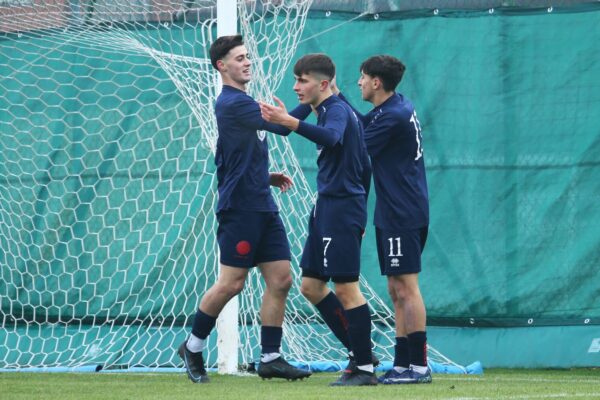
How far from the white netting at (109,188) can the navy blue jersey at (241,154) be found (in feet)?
6.88

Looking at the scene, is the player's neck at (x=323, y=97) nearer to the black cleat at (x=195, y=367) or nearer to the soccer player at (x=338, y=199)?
the soccer player at (x=338, y=199)

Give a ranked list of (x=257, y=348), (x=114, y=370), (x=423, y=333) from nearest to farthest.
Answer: (x=423, y=333)
(x=114, y=370)
(x=257, y=348)

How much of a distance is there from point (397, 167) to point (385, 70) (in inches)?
22.1

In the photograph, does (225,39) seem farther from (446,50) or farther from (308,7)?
(446,50)

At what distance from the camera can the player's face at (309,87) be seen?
682 cm

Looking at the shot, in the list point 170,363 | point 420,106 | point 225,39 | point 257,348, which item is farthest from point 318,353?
point 225,39

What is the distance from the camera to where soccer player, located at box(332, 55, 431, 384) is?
6.86m

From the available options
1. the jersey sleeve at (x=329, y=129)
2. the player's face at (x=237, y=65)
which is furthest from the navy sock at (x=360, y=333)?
the player's face at (x=237, y=65)

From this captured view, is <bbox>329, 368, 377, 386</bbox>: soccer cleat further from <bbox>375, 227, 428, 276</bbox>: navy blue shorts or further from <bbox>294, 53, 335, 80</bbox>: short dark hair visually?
<bbox>294, 53, 335, 80</bbox>: short dark hair

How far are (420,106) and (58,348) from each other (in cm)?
335

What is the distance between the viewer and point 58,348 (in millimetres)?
9492

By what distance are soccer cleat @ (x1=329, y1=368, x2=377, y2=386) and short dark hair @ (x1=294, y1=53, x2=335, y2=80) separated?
165 centimetres

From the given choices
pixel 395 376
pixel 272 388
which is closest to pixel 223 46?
pixel 272 388

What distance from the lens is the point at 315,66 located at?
22.3ft
